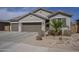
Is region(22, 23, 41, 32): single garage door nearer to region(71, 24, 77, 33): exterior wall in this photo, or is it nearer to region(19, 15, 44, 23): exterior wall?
region(19, 15, 44, 23): exterior wall

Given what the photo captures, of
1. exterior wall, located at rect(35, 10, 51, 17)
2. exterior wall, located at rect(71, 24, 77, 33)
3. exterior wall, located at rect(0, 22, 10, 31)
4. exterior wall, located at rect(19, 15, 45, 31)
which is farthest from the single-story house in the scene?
exterior wall, located at rect(71, 24, 77, 33)

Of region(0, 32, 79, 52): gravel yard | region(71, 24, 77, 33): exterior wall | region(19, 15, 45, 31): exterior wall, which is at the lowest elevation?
region(0, 32, 79, 52): gravel yard

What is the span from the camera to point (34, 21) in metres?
2.67

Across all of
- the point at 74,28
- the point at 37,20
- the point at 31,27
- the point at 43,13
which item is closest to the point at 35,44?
the point at 31,27

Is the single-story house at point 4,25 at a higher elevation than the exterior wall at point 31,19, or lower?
lower

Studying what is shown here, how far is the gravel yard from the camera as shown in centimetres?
254

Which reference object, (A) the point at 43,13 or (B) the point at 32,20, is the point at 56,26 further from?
(B) the point at 32,20

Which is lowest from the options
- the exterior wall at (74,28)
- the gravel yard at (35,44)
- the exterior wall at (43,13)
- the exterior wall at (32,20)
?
the gravel yard at (35,44)

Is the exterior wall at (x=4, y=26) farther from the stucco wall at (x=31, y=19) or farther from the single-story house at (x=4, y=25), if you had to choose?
the stucco wall at (x=31, y=19)

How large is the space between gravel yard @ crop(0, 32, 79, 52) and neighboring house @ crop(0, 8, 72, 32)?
129 mm

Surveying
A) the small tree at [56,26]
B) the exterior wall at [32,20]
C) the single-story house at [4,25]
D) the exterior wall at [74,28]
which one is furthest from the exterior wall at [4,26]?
the exterior wall at [74,28]

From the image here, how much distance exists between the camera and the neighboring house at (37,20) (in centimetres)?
258

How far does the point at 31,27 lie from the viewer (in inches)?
104
